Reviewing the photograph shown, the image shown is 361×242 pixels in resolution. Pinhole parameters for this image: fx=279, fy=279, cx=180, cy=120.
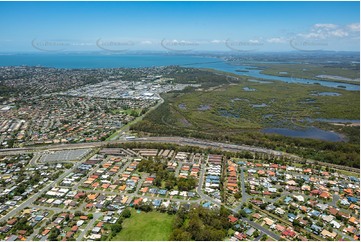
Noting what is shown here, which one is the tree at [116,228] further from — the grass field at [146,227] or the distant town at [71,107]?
the distant town at [71,107]

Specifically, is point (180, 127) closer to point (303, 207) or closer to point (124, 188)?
point (124, 188)

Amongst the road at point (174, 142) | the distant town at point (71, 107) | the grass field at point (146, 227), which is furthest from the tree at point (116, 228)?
the distant town at point (71, 107)

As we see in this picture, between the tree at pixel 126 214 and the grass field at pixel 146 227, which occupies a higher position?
the tree at pixel 126 214

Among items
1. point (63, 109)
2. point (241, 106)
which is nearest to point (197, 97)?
point (241, 106)

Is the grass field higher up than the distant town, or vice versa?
the distant town

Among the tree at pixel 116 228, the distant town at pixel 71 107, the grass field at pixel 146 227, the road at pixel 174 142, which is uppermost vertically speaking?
the distant town at pixel 71 107

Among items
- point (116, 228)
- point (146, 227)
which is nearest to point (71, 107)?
point (116, 228)

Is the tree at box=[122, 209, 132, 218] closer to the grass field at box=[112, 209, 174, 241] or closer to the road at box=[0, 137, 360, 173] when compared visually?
the grass field at box=[112, 209, 174, 241]

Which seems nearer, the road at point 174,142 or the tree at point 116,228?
the tree at point 116,228

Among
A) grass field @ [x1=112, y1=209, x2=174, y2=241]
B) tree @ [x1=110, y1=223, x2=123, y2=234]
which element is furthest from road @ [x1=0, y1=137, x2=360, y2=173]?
tree @ [x1=110, y1=223, x2=123, y2=234]
